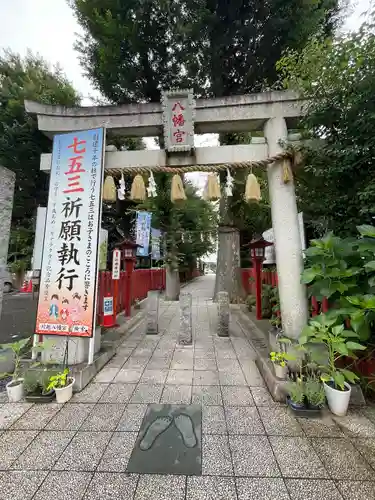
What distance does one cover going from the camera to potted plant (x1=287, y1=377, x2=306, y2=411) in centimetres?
290

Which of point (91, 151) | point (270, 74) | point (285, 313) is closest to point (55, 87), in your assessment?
point (270, 74)

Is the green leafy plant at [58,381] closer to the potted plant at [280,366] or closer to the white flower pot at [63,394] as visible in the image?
the white flower pot at [63,394]

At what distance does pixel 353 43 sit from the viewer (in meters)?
3.30

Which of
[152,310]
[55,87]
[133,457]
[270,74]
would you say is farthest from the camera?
[55,87]

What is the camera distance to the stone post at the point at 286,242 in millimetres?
3795

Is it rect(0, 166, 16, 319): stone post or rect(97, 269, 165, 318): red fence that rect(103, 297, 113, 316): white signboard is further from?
rect(0, 166, 16, 319): stone post

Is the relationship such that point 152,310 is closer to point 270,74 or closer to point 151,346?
point 151,346

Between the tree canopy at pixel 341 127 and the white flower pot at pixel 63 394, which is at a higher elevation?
the tree canopy at pixel 341 127

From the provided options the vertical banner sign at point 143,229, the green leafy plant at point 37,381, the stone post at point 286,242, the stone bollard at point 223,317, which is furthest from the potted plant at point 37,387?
the vertical banner sign at point 143,229

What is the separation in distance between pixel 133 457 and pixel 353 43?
5.97m

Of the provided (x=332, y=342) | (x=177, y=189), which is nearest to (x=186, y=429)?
(x=332, y=342)

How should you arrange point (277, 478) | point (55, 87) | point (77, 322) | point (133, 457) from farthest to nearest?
point (55, 87) < point (77, 322) < point (133, 457) < point (277, 478)

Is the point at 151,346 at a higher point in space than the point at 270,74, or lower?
lower

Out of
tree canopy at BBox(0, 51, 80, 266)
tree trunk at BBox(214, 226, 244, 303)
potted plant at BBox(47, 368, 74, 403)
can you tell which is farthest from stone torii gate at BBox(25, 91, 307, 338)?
tree canopy at BBox(0, 51, 80, 266)
